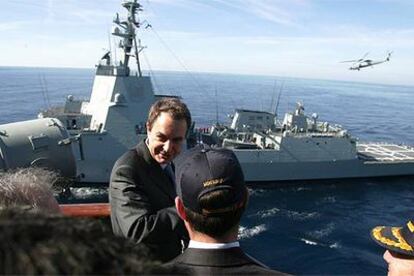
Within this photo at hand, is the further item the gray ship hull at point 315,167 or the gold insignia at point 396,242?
the gray ship hull at point 315,167

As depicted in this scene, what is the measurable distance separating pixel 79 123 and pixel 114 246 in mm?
22185

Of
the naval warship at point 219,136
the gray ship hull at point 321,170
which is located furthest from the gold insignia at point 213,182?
the gray ship hull at point 321,170

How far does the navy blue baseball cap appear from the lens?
4.99ft

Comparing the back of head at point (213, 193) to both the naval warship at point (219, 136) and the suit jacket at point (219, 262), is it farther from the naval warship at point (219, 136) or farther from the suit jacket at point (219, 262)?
the naval warship at point (219, 136)

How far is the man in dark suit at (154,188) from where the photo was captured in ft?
6.73

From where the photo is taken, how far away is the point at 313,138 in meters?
23.7

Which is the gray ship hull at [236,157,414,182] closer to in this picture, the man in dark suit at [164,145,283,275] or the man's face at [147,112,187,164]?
the man's face at [147,112,187,164]

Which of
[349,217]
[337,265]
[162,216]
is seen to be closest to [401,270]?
[162,216]

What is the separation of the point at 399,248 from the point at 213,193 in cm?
127

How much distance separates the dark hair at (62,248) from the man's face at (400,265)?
1.94m

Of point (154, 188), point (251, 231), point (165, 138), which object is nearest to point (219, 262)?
point (154, 188)

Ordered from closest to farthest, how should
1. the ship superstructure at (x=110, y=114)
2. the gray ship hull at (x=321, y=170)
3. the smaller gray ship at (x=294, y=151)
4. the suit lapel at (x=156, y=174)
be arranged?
the suit lapel at (x=156, y=174) → the ship superstructure at (x=110, y=114) → the gray ship hull at (x=321, y=170) → the smaller gray ship at (x=294, y=151)

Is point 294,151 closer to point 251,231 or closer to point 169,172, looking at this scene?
point 251,231

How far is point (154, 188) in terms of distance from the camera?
90.4 inches
